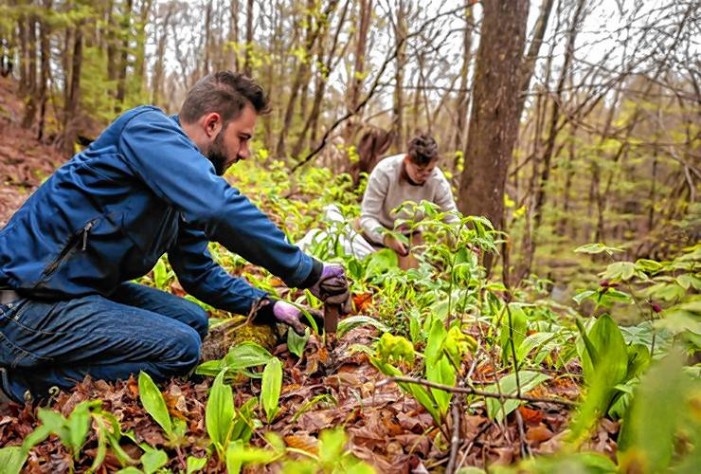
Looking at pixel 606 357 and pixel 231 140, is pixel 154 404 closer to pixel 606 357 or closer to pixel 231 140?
pixel 231 140

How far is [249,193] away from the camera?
23.1ft

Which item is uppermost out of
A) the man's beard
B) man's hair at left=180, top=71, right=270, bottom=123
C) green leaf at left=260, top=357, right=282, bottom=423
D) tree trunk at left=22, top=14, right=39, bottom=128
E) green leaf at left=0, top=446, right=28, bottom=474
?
tree trunk at left=22, top=14, right=39, bottom=128

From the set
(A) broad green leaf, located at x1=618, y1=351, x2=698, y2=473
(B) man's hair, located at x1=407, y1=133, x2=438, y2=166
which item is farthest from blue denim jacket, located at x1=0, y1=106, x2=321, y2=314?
(B) man's hair, located at x1=407, y1=133, x2=438, y2=166

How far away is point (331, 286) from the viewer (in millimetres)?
2221

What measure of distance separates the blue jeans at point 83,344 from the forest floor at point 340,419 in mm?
77

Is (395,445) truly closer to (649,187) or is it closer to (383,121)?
(649,187)

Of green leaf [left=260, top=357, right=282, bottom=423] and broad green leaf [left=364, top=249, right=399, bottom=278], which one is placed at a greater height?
broad green leaf [left=364, top=249, right=399, bottom=278]

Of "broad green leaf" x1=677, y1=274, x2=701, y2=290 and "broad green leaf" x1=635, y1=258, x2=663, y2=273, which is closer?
"broad green leaf" x1=677, y1=274, x2=701, y2=290

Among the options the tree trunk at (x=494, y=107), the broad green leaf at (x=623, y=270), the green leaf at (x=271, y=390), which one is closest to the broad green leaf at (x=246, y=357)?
the green leaf at (x=271, y=390)

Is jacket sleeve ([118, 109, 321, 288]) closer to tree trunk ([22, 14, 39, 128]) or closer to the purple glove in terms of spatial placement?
the purple glove

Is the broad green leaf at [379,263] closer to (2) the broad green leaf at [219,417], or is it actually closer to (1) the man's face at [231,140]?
(1) the man's face at [231,140]

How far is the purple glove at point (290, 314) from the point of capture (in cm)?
243

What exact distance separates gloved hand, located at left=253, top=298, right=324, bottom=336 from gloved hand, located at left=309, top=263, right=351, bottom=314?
252mm

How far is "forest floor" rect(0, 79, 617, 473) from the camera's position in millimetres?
1300
